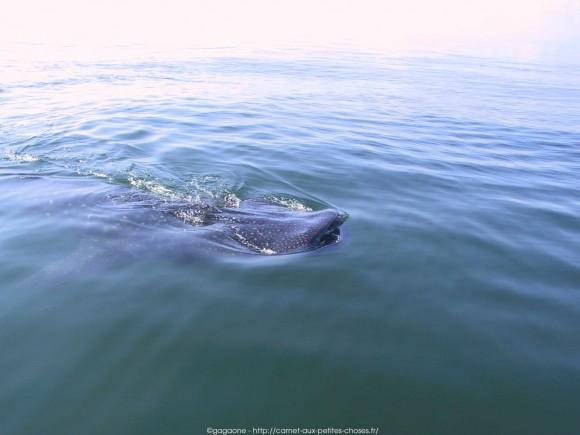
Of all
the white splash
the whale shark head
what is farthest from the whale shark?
the white splash

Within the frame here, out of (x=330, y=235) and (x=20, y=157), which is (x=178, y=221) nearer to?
(x=330, y=235)

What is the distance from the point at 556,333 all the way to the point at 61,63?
33.3 meters

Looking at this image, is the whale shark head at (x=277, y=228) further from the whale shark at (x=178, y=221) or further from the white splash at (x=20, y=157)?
the white splash at (x=20, y=157)

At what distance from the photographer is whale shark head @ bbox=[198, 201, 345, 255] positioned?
7.93m

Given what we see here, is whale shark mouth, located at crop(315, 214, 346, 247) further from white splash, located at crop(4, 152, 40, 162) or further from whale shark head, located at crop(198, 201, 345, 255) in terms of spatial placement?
white splash, located at crop(4, 152, 40, 162)

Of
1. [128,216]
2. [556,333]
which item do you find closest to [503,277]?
[556,333]

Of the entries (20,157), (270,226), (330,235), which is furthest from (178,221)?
(20,157)

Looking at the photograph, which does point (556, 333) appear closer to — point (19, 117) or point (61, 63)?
point (19, 117)

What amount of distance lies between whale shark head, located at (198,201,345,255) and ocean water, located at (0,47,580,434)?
0.29 metres

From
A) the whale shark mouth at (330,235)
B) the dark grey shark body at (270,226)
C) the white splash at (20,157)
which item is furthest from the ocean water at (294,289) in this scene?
the dark grey shark body at (270,226)

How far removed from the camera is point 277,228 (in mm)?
8250

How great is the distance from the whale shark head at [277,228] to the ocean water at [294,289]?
29cm

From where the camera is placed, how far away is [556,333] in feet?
20.3

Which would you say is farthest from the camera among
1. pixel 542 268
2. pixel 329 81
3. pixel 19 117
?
pixel 329 81
